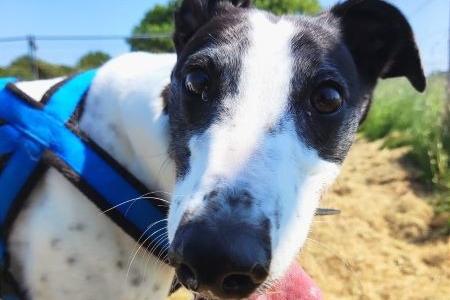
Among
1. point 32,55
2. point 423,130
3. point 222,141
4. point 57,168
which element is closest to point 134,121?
point 57,168

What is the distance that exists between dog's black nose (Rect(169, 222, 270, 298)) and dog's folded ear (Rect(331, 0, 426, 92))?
3.59ft

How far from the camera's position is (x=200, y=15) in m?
2.16

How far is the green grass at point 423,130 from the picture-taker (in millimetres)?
5586

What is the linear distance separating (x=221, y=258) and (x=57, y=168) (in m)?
0.90

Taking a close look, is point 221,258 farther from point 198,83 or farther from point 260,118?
point 198,83

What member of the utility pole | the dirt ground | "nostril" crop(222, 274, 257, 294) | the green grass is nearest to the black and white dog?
"nostril" crop(222, 274, 257, 294)

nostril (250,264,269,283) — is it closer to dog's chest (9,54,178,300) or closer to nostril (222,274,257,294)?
nostril (222,274,257,294)

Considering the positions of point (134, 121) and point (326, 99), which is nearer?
point (326, 99)

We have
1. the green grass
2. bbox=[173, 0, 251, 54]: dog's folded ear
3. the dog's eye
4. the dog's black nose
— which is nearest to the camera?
the dog's black nose

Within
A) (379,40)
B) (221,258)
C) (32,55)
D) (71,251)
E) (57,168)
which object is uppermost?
(221,258)

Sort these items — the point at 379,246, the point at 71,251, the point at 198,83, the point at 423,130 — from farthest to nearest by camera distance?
1. the point at 423,130
2. the point at 379,246
3. the point at 71,251
4. the point at 198,83

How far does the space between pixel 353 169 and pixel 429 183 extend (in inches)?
65.0

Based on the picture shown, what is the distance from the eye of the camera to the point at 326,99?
1.76m

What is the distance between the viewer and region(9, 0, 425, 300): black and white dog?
1.31 m
